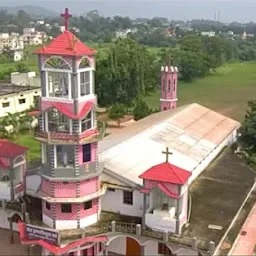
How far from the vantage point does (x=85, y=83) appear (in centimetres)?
2067

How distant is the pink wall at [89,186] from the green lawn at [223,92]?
37.0 meters

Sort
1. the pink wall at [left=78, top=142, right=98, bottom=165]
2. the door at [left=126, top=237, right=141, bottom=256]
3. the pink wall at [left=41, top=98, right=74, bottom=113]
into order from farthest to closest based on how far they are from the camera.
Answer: the door at [left=126, top=237, right=141, bottom=256] < the pink wall at [left=78, top=142, right=98, bottom=165] < the pink wall at [left=41, top=98, right=74, bottom=113]

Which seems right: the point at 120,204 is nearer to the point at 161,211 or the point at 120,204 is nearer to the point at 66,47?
the point at 161,211

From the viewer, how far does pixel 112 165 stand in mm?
23109

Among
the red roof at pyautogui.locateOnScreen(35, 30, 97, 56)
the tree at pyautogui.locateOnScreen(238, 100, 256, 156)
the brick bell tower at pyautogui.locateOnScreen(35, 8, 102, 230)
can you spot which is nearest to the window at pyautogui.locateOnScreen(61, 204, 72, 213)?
the brick bell tower at pyautogui.locateOnScreen(35, 8, 102, 230)

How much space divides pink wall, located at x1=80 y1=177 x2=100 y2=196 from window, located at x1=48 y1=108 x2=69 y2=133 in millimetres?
2364

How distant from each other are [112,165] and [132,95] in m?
35.9

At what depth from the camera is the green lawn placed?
64.2 meters

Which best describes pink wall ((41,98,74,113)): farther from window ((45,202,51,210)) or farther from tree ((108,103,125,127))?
tree ((108,103,125,127))

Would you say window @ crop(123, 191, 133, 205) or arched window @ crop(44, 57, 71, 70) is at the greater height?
arched window @ crop(44, 57, 71, 70)

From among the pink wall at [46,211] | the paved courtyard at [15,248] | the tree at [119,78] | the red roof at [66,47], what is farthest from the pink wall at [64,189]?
the tree at [119,78]

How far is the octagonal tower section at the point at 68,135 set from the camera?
20047 millimetres

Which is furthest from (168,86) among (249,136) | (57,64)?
(57,64)

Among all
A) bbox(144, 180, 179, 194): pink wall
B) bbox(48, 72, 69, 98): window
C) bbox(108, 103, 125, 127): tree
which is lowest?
bbox(108, 103, 125, 127): tree
